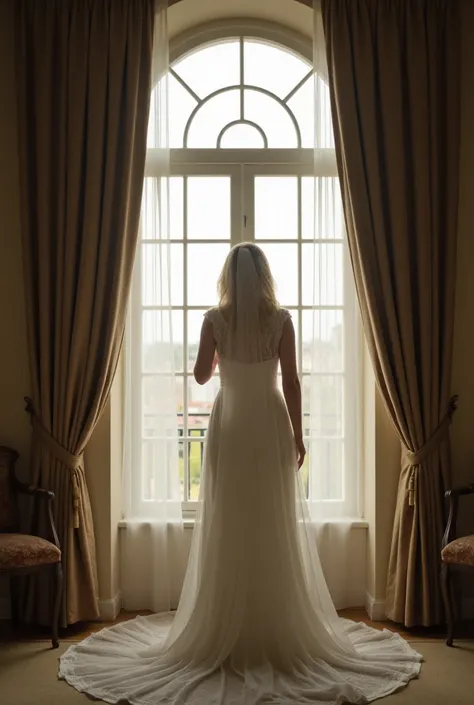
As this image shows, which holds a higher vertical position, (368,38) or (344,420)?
(368,38)

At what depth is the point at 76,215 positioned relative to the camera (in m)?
4.08

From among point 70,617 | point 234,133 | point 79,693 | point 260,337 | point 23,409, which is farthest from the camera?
point 234,133

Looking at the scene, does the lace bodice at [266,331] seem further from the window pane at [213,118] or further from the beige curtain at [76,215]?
the window pane at [213,118]

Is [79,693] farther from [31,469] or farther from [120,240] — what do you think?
[120,240]

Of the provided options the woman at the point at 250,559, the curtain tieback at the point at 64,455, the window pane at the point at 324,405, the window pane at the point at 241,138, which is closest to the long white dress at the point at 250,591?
the woman at the point at 250,559

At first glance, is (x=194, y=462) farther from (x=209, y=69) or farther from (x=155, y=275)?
(x=209, y=69)

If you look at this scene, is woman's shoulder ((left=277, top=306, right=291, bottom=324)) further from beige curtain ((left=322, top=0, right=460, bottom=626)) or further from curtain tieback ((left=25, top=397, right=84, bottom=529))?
curtain tieback ((left=25, top=397, right=84, bottom=529))

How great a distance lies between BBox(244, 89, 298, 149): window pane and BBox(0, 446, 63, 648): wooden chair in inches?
92.1

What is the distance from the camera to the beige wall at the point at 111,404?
4.21 metres

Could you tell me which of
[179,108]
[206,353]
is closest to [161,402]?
[206,353]

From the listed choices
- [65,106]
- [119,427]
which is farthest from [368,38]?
[119,427]

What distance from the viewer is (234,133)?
471 centimetres

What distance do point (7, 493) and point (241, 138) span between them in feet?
7.91

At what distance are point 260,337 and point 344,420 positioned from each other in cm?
117
